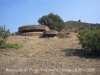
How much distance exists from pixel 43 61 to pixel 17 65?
1.09 meters

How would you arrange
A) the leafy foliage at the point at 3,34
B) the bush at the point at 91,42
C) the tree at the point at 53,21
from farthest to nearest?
the tree at the point at 53,21, the leafy foliage at the point at 3,34, the bush at the point at 91,42

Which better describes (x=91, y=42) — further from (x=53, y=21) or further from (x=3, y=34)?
(x=53, y=21)

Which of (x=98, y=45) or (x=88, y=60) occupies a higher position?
(x=98, y=45)

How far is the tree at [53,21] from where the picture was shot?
2595cm

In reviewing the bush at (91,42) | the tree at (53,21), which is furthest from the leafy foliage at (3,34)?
the tree at (53,21)

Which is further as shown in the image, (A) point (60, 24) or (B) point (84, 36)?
(A) point (60, 24)

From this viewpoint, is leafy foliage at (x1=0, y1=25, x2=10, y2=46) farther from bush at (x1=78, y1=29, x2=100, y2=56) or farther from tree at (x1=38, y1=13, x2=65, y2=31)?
tree at (x1=38, y1=13, x2=65, y2=31)

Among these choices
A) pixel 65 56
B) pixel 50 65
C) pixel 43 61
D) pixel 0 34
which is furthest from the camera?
pixel 0 34

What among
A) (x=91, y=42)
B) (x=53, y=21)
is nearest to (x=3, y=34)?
(x=91, y=42)

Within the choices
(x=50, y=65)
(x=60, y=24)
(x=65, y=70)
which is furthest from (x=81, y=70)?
(x=60, y=24)

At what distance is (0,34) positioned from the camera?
1077 cm

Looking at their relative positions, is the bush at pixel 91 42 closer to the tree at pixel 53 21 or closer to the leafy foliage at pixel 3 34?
the leafy foliage at pixel 3 34

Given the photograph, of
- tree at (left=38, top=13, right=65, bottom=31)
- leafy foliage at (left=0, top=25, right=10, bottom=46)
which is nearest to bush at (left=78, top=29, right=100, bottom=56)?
leafy foliage at (left=0, top=25, right=10, bottom=46)

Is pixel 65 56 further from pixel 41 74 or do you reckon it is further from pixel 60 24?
pixel 60 24
